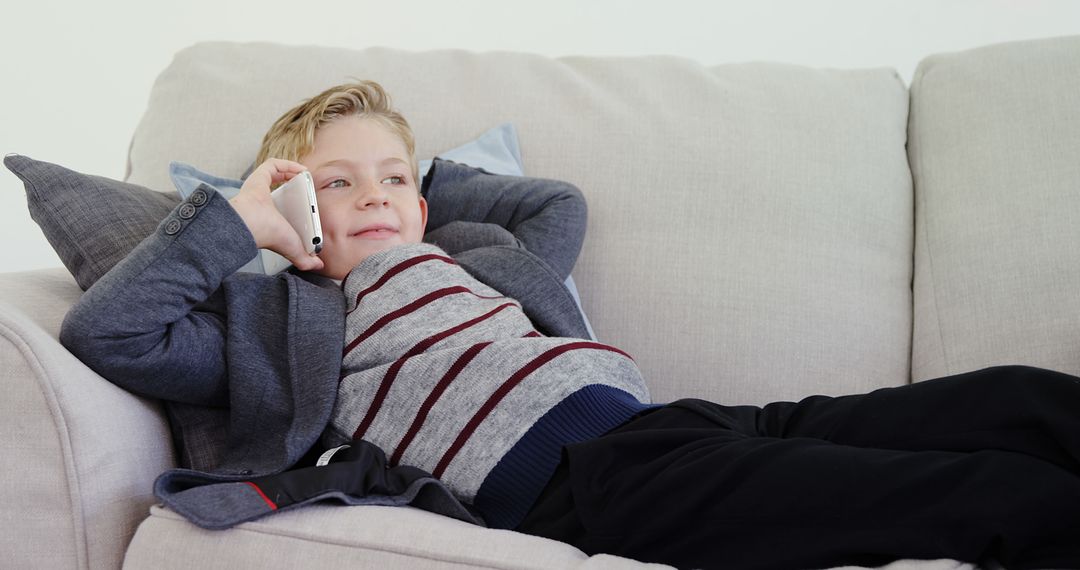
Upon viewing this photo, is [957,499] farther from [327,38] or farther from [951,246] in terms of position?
[327,38]

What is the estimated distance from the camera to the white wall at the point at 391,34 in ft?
7.38

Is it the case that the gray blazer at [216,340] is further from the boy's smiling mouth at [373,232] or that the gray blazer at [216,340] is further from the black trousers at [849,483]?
the black trousers at [849,483]

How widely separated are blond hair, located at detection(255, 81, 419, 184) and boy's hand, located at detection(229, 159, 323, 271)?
0.39 feet

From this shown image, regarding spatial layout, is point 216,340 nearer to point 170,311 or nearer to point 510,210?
point 170,311

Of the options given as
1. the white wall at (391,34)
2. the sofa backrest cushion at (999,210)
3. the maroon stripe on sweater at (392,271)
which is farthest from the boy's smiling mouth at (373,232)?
the white wall at (391,34)

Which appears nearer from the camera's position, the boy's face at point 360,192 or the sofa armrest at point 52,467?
the sofa armrest at point 52,467

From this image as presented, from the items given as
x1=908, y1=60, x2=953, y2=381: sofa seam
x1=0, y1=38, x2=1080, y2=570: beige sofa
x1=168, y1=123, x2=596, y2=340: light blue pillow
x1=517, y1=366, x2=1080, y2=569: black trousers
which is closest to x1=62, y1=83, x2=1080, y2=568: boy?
x1=517, y1=366, x2=1080, y2=569: black trousers

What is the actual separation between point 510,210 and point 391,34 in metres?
1.03

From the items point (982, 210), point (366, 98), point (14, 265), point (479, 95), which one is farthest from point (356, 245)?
point (14, 265)

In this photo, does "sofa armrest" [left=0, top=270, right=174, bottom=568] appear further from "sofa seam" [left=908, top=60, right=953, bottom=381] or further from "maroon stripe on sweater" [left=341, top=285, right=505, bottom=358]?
"sofa seam" [left=908, top=60, right=953, bottom=381]

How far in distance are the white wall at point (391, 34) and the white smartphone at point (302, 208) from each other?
118cm

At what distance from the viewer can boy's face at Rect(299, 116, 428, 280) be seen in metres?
1.39

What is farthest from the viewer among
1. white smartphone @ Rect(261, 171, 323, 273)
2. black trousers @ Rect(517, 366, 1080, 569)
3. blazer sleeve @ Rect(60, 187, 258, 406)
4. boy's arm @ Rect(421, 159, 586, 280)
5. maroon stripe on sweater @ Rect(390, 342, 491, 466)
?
boy's arm @ Rect(421, 159, 586, 280)

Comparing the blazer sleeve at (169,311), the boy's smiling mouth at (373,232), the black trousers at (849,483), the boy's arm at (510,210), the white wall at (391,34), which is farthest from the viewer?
the white wall at (391,34)
